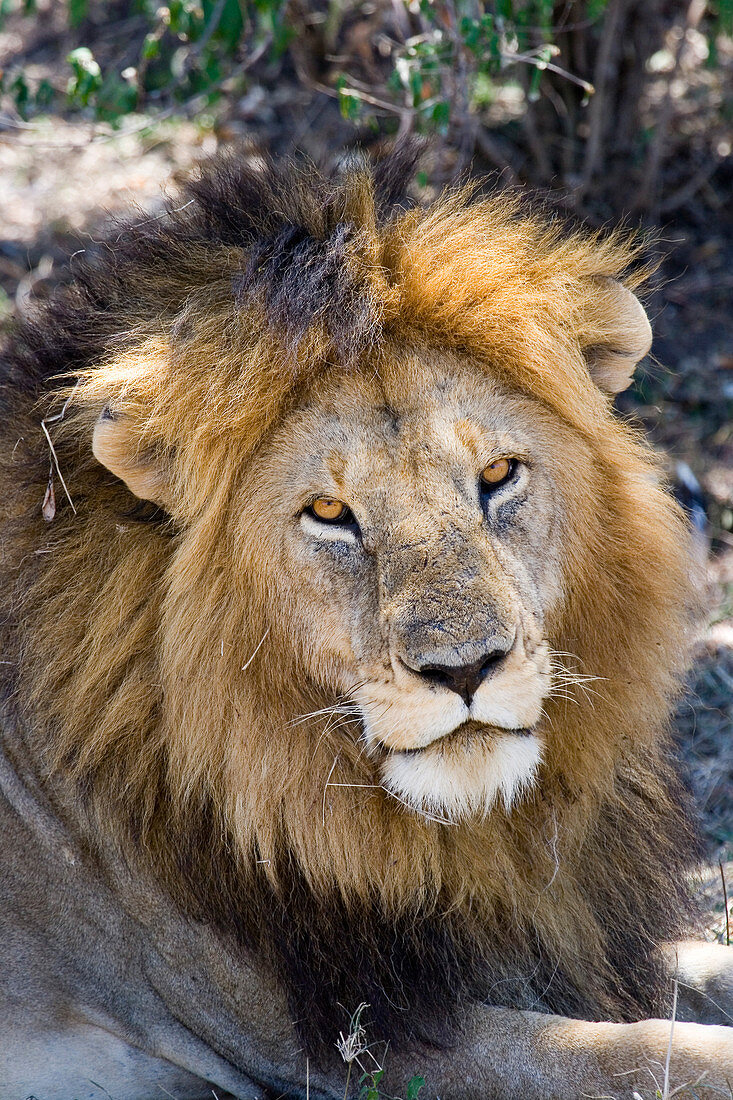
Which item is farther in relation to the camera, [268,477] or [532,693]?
[268,477]

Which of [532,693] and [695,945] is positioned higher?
[532,693]

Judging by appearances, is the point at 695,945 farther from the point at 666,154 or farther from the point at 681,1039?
the point at 666,154

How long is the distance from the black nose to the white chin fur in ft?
0.39

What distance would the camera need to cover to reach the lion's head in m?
2.57

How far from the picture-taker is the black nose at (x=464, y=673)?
93.5 inches

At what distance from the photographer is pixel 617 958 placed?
312 cm

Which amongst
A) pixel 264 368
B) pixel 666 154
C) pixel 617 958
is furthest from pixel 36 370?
pixel 666 154

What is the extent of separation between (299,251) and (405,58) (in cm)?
233

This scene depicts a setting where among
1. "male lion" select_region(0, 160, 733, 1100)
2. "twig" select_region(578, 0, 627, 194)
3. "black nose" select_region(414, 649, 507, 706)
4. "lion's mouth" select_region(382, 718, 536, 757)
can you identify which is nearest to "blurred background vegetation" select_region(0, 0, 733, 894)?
"twig" select_region(578, 0, 627, 194)

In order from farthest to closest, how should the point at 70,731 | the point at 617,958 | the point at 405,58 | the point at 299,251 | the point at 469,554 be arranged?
the point at 405,58, the point at 617,958, the point at 70,731, the point at 299,251, the point at 469,554

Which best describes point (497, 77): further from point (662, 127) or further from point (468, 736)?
point (468, 736)

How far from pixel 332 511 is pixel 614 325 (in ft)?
2.56

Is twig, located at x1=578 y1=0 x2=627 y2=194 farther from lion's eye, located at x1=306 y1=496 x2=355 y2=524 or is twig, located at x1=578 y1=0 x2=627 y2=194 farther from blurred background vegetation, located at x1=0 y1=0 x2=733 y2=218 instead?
lion's eye, located at x1=306 y1=496 x2=355 y2=524

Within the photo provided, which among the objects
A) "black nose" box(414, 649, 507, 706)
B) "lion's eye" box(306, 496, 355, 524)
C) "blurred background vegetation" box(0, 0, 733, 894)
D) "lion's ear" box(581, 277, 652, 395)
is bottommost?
"blurred background vegetation" box(0, 0, 733, 894)
